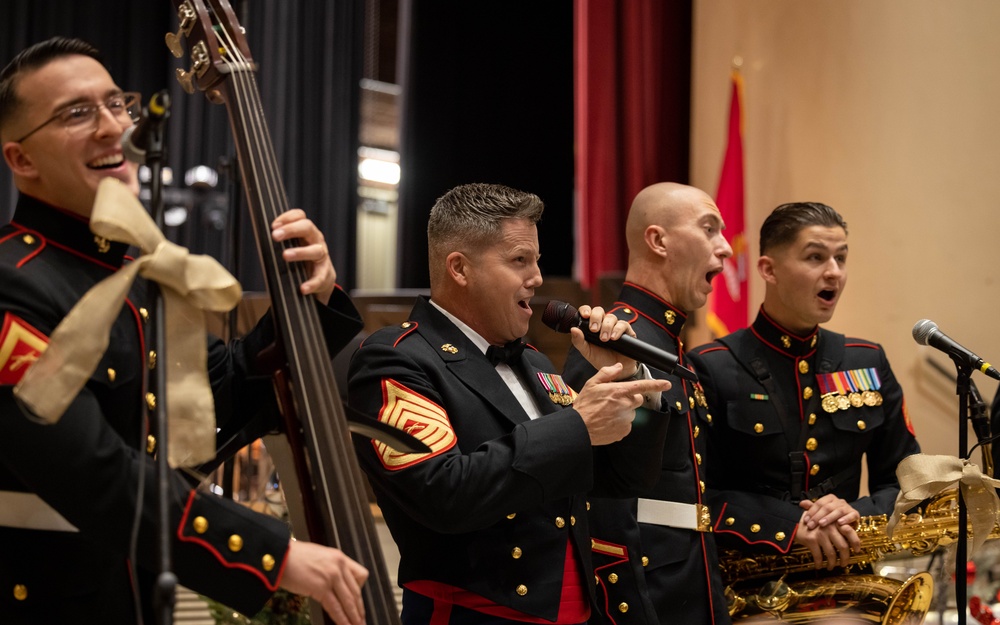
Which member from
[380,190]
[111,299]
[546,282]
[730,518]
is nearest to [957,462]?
[730,518]

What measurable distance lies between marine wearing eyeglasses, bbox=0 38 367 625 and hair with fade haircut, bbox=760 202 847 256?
1.58 metres

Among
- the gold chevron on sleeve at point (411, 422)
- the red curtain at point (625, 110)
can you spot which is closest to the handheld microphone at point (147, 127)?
the gold chevron on sleeve at point (411, 422)

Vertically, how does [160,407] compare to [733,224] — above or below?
above

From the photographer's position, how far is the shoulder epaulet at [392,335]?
209 cm

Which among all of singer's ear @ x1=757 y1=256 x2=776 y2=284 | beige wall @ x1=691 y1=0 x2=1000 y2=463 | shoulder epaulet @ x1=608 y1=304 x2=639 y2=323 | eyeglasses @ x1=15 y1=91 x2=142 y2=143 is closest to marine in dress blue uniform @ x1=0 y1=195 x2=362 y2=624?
eyeglasses @ x1=15 y1=91 x2=142 y2=143

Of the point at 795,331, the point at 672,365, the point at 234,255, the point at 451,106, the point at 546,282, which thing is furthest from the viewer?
the point at 451,106

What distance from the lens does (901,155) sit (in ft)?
14.0

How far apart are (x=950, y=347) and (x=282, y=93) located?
6864 millimetres

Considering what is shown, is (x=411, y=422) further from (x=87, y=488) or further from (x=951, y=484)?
(x=951, y=484)

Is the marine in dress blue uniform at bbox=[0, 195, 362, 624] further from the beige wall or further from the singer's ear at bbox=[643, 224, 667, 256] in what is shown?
the beige wall

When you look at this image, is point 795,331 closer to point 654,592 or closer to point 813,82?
point 654,592

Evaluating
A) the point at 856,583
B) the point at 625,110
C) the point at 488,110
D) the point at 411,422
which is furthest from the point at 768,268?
the point at 488,110

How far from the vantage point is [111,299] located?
1.36 metres

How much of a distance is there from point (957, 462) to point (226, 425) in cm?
167
